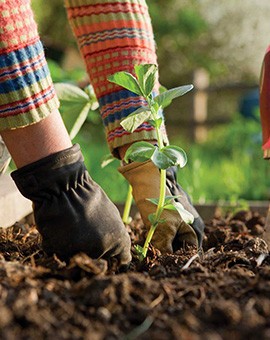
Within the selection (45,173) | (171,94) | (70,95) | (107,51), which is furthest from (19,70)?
(70,95)

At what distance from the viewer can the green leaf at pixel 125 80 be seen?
1269 millimetres

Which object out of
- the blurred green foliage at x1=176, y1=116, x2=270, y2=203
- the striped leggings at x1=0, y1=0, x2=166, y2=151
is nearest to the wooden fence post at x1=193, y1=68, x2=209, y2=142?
the blurred green foliage at x1=176, y1=116, x2=270, y2=203

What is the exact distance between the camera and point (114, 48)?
1.62m

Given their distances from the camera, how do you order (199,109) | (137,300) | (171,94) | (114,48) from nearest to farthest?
(137,300) → (171,94) → (114,48) → (199,109)

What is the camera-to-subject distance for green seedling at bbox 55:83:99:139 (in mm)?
1842

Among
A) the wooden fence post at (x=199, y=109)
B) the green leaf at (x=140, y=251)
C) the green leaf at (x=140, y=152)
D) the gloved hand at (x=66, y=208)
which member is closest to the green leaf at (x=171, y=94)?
the green leaf at (x=140, y=152)

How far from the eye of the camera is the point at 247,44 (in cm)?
1013

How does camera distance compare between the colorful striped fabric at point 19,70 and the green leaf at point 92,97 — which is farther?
the green leaf at point 92,97

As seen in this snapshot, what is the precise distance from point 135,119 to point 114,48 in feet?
1.37

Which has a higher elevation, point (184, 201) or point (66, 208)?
point (66, 208)

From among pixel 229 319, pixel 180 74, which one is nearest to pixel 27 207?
pixel 229 319

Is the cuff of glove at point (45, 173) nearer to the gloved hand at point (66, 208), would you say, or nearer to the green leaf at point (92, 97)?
the gloved hand at point (66, 208)

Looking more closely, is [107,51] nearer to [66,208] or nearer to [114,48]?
[114,48]

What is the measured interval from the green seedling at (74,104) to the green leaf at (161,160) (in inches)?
25.2
